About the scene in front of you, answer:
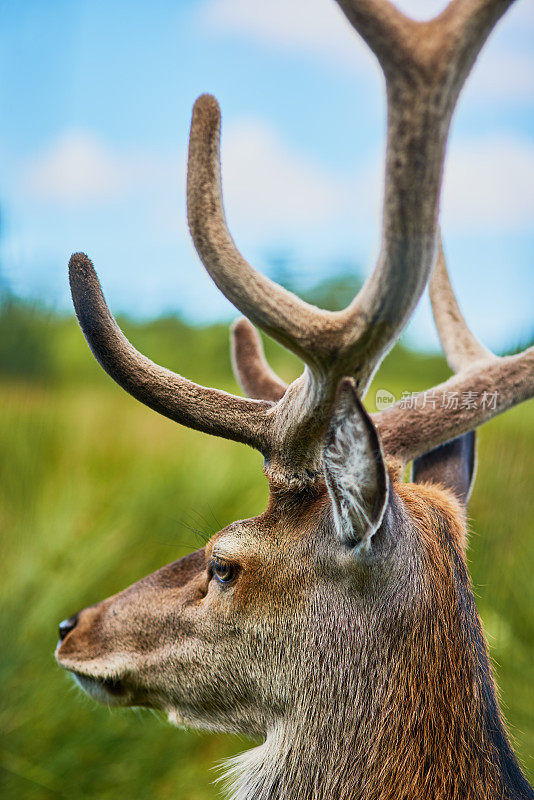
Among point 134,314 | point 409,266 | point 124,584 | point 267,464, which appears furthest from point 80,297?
point 124,584

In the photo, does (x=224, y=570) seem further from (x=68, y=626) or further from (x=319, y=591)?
(x=68, y=626)

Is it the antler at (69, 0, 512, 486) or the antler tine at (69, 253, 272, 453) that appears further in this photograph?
the antler tine at (69, 253, 272, 453)

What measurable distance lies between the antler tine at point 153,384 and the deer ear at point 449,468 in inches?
19.7

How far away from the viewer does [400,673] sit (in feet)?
4.08

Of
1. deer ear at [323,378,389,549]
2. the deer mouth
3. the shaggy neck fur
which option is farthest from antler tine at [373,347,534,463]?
the deer mouth

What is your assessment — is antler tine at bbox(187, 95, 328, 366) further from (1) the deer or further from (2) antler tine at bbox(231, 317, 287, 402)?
(2) antler tine at bbox(231, 317, 287, 402)

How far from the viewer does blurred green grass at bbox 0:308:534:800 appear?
7.41ft

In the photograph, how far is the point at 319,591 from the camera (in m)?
1.28

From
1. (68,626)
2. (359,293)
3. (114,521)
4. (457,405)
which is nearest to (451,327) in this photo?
(457,405)

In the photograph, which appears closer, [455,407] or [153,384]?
[153,384]

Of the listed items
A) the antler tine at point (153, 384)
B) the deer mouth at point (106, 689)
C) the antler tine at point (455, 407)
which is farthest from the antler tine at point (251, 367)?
the deer mouth at point (106, 689)

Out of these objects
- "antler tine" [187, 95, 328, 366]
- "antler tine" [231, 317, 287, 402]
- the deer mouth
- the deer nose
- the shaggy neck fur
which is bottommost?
the deer mouth

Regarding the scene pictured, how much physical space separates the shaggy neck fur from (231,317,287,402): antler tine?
1.90 feet

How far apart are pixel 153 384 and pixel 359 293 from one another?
0.41m
